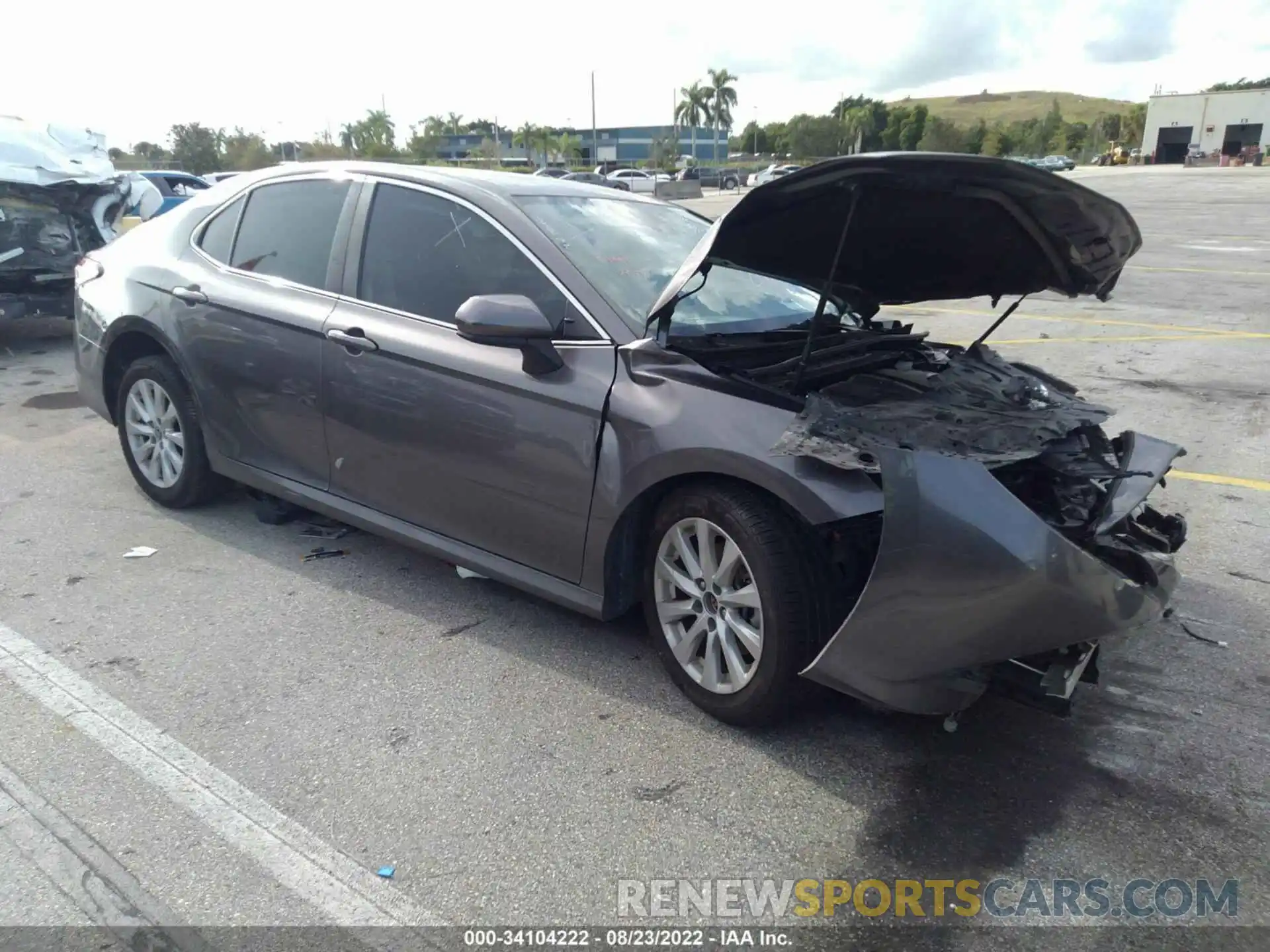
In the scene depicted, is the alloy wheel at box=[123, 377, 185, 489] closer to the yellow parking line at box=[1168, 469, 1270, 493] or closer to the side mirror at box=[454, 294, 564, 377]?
the side mirror at box=[454, 294, 564, 377]

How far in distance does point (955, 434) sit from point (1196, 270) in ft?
47.4

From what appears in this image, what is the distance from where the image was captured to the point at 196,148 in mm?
54375

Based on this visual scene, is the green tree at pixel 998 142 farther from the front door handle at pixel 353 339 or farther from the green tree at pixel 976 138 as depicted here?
the front door handle at pixel 353 339

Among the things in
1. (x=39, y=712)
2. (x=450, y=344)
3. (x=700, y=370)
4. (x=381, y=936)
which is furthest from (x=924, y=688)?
(x=39, y=712)

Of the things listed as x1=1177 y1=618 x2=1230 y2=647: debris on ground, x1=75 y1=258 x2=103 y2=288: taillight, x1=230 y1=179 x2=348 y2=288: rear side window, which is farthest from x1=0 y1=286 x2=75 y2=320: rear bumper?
x1=1177 y1=618 x2=1230 y2=647: debris on ground

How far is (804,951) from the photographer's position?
7.36 feet

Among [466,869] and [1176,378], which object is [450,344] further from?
[1176,378]

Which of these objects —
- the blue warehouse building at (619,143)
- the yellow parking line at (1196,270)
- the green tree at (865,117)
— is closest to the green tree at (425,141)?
the blue warehouse building at (619,143)

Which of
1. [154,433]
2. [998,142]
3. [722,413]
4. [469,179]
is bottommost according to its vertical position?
[154,433]

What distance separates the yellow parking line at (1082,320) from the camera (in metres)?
9.80

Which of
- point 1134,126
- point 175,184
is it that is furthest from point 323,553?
point 1134,126

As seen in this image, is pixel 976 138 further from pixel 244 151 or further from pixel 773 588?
pixel 773 588

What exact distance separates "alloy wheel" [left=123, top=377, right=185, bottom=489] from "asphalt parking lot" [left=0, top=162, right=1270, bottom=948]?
488mm

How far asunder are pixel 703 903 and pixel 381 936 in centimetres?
79
